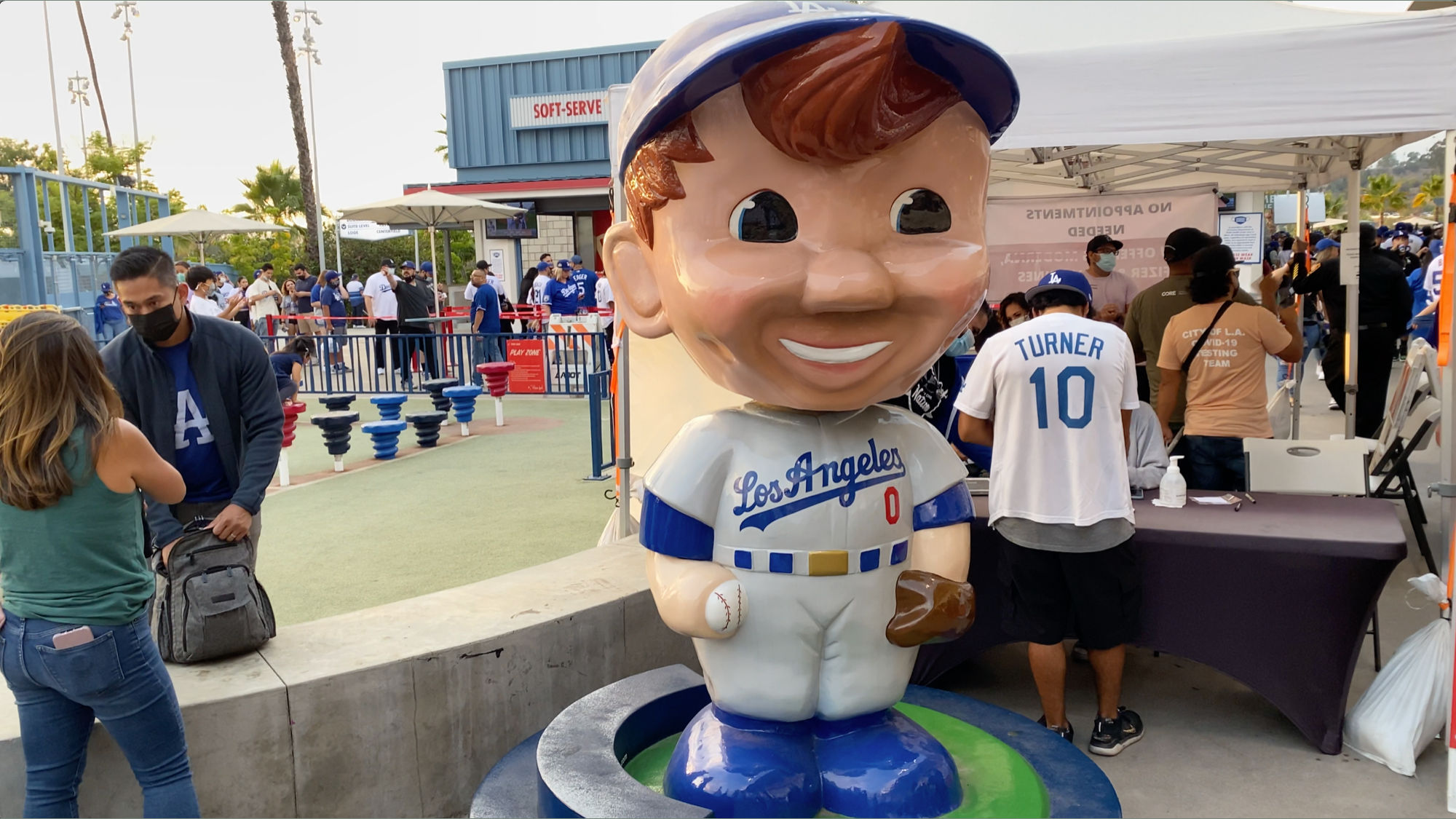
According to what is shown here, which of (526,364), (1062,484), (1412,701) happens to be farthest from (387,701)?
(526,364)

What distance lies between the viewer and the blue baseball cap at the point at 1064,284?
3.89 metres

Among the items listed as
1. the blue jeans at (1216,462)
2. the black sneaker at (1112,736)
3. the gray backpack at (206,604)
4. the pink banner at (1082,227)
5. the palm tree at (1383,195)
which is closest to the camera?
the gray backpack at (206,604)

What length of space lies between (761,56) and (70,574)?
2.03m

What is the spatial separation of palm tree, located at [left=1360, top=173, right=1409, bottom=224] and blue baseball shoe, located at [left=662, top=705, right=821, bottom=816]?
64.9 meters

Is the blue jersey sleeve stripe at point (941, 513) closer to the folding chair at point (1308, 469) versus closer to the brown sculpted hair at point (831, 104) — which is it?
the brown sculpted hair at point (831, 104)

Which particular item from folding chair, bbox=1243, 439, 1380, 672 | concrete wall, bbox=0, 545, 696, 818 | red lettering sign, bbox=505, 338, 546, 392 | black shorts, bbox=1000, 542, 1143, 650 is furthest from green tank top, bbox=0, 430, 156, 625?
red lettering sign, bbox=505, 338, 546, 392

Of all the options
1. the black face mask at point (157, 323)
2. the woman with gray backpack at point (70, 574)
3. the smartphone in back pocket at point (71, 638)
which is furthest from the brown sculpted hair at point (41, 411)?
the black face mask at point (157, 323)

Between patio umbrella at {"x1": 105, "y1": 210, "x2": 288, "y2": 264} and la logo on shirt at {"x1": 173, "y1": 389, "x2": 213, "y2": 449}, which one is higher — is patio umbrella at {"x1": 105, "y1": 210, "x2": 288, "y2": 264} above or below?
above

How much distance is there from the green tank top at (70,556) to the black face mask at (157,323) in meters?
0.81

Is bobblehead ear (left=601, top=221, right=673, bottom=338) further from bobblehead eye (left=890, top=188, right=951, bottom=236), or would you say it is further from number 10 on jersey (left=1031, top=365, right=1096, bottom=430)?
number 10 on jersey (left=1031, top=365, right=1096, bottom=430)

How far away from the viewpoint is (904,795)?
2.41 m

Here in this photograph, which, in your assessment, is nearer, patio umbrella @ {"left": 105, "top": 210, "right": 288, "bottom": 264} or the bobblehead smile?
the bobblehead smile

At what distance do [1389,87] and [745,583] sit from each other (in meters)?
3.28

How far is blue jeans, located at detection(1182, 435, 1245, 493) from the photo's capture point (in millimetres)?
5156
